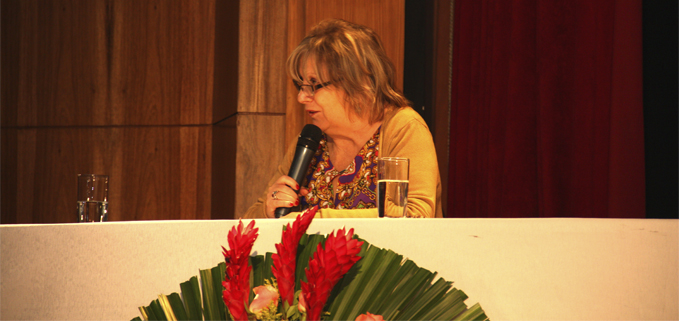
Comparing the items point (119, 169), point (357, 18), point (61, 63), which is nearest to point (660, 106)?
point (357, 18)

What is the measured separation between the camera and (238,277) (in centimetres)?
44

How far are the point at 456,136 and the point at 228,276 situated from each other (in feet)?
6.26

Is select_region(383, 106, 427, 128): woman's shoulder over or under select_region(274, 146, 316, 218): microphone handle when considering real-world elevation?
over

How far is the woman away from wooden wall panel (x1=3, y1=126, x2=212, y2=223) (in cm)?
133

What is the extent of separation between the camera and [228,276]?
46 centimetres

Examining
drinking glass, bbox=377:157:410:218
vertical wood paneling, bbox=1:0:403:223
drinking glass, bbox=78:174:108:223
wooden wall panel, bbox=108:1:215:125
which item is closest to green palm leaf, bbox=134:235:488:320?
drinking glass, bbox=377:157:410:218

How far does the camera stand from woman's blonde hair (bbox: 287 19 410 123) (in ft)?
5.55

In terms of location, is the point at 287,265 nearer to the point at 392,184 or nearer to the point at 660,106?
the point at 392,184

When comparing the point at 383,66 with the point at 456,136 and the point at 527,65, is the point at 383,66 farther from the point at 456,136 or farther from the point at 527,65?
the point at 456,136

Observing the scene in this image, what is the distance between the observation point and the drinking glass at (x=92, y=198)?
1153mm

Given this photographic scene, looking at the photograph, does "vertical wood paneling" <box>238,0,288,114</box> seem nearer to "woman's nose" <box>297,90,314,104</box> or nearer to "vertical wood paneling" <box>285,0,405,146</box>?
"vertical wood paneling" <box>285,0,405,146</box>

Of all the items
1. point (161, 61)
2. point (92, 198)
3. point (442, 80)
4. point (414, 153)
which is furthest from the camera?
point (161, 61)

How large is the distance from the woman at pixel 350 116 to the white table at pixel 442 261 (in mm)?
974

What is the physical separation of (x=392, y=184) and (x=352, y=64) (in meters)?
0.86
